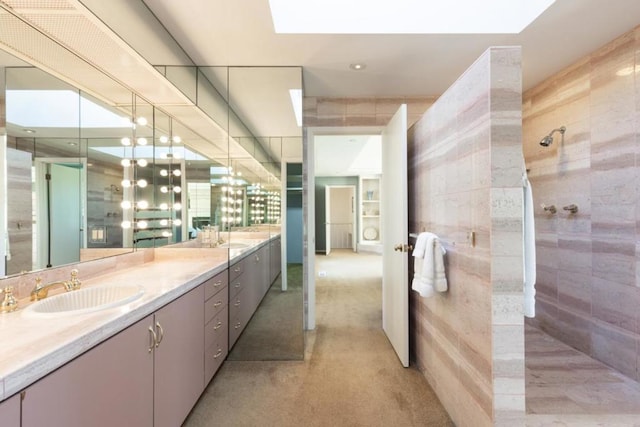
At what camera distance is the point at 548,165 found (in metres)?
2.65

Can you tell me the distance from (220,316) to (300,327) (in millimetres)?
728

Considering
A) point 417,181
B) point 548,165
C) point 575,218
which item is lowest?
point 575,218

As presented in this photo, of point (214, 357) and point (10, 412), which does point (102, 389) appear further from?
point (214, 357)

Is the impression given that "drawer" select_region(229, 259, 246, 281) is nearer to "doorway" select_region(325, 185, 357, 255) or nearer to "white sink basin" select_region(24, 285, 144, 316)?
"white sink basin" select_region(24, 285, 144, 316)

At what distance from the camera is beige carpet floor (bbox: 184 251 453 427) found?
1.70 m

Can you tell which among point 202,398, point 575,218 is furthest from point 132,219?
point 575,218

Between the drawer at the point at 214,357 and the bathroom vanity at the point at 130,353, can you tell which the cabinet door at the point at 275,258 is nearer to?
the bathroom vanity at the point at 130,353

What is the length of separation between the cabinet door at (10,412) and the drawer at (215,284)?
1.12 metres

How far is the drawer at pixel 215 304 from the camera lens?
1.90 meters

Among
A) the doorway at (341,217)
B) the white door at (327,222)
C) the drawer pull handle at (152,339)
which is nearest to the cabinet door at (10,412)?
the drawer pull handle at (152,339)

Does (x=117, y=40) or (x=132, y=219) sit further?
(x=132, y=219)

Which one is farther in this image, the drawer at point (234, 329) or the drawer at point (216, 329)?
the drawer at point (234, 329)

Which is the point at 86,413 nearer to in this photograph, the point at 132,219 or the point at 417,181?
the point at 132,219

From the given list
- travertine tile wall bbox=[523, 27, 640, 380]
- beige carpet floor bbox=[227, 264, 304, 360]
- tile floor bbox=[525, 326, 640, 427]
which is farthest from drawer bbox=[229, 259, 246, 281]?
travertine tile wall bbox=[523, 27, 640, 380]
